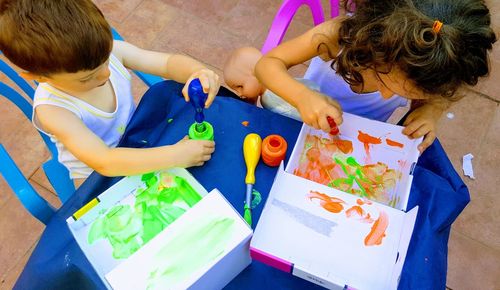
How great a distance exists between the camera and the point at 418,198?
A: 0.84 meters

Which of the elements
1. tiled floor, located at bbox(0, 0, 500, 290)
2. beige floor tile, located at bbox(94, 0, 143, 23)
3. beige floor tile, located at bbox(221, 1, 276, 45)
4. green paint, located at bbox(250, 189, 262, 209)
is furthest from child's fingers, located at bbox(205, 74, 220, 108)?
beige floor tile, located at bbox(94, 0, 143, 23)

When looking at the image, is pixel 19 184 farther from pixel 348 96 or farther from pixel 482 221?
pixel 482 221

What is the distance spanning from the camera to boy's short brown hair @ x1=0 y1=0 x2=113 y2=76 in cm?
74

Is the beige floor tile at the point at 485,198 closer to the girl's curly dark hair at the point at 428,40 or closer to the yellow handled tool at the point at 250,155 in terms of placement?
the girl's curly dark hair at the point at 428,40

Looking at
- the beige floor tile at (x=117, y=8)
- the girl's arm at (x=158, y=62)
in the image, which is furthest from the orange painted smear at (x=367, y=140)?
the beige floor tile at (x=117, y=8)

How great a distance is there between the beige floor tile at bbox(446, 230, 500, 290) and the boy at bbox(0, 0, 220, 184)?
109 centimetres

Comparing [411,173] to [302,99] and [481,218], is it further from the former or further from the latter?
[481,218]

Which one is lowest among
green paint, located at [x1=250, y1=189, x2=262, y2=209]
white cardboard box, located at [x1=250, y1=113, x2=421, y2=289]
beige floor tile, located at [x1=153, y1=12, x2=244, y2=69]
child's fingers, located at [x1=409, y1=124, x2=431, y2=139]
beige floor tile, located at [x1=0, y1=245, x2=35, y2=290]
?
beige floor tile, located at [x1=0, y1=245, x2=35, y2=290]

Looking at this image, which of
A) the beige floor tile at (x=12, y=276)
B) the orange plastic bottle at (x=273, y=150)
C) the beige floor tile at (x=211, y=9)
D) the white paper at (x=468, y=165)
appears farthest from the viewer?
the beige floor tile at (x=211, y=9)

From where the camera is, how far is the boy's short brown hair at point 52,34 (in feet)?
2.43

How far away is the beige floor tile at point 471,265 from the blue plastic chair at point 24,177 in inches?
46.9

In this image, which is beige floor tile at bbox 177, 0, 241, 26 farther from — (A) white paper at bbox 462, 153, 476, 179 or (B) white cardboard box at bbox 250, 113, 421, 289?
(B) white cardboard box at bbox 250, 113, 421, 289

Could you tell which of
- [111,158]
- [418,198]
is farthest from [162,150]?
[418,198]

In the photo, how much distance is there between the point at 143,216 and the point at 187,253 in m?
0.16
